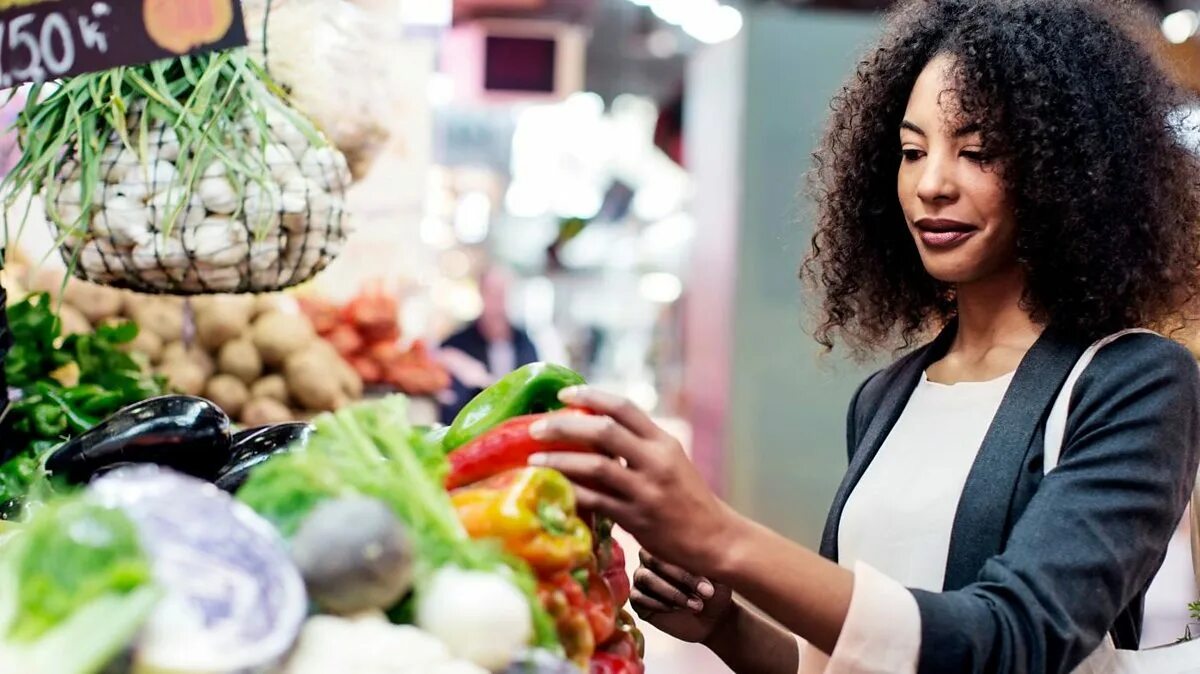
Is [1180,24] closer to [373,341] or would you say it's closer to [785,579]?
[373,341]

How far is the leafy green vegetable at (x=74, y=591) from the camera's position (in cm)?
79

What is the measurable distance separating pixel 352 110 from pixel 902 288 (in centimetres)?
97

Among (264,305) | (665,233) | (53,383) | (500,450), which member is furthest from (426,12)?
(665,233)

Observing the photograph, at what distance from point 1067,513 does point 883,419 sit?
17.3 inches

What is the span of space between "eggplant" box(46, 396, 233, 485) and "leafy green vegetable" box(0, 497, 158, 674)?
661mm

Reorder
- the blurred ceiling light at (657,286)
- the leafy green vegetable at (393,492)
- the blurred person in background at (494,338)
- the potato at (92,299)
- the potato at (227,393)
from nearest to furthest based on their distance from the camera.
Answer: the leafy green vegetable at (393,492) < the potato at (92,299) < the potato at (227,393) < the blurred person in background at (494,338) < the blurred ceiling light at (657,286)

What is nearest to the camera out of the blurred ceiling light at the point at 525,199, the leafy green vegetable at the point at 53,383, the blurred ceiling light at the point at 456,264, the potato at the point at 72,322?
the leafy green vegetable at the point at 53,383

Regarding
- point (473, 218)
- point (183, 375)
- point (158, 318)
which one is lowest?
point (473, 218)

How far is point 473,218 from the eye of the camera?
17.0 meters

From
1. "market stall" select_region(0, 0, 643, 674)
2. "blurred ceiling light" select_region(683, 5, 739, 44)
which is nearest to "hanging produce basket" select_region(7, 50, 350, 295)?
"market stall" select_region(0, 0, 643, 674)

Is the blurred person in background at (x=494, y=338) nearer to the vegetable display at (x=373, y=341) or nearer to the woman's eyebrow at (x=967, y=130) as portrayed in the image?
the vegetable display at (x=373, y=341)

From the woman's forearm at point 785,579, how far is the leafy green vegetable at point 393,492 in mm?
185

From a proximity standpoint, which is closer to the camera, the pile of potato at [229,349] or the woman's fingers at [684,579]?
the woman's fingers at [684,579]

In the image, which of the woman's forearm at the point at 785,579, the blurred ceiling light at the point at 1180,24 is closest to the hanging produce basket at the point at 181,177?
the woman's forearm at the point at 785,579
